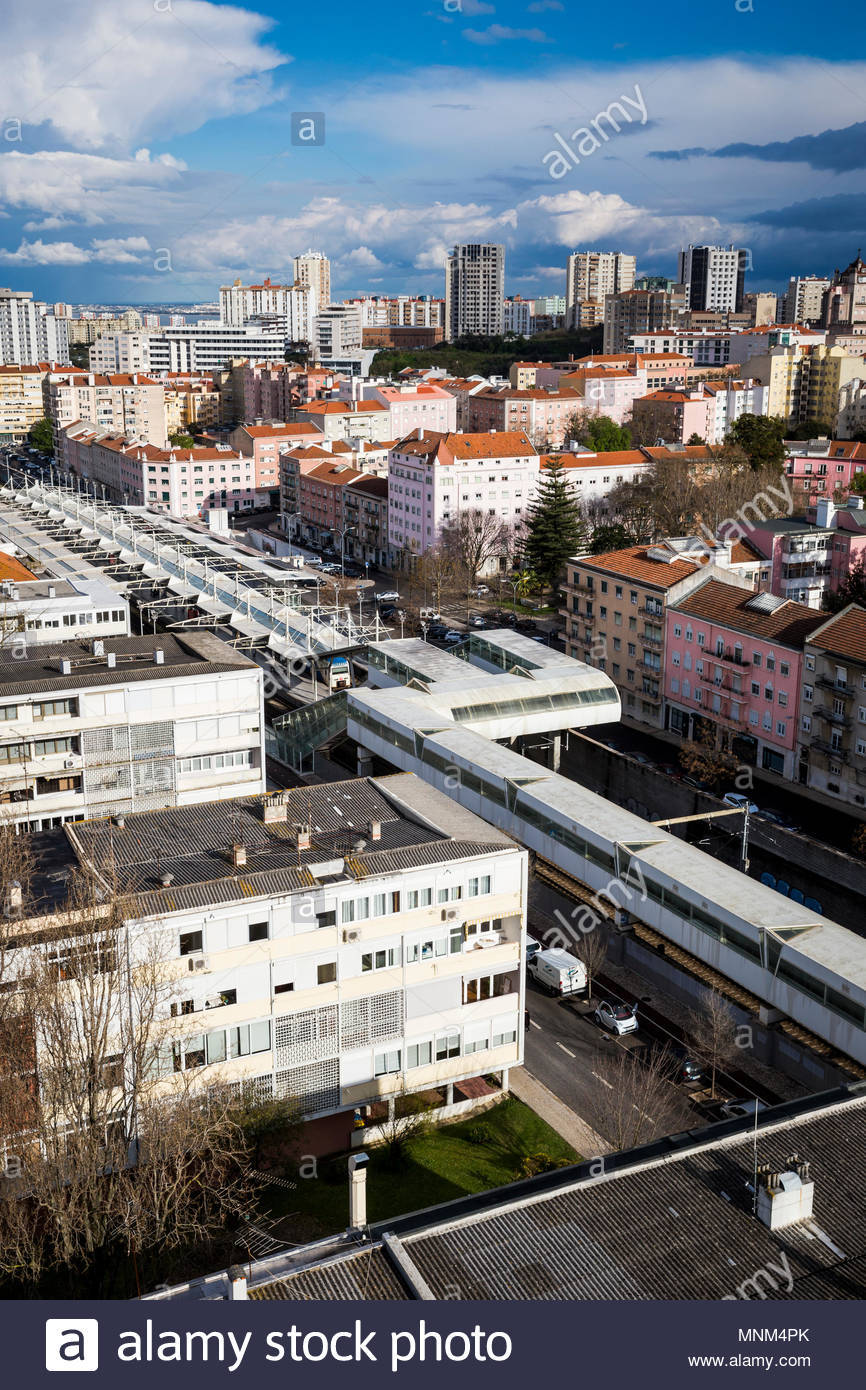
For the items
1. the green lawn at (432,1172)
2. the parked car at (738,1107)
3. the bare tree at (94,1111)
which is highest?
the bare tree at (94,1111)

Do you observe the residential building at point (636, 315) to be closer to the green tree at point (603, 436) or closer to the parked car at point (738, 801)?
the green tree at point (603, 436)

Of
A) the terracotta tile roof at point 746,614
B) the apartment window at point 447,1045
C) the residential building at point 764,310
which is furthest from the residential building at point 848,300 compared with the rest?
the apartment window at point 447,1045

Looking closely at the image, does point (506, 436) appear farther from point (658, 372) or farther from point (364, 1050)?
point (364, 1050)

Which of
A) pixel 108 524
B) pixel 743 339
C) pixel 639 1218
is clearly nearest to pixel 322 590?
pixel 108 524

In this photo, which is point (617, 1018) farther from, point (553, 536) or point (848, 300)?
point (848, 300)

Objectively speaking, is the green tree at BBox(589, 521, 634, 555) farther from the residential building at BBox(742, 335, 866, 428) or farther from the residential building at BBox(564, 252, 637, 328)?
the residential building at BBox(564, 252, 637, 328)

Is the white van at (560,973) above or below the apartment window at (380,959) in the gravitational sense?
below

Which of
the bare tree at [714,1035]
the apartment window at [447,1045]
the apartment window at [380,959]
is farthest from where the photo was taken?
the bare tree at [714,1035]
